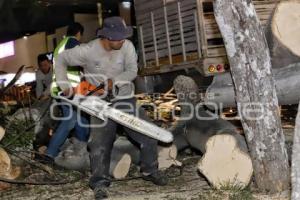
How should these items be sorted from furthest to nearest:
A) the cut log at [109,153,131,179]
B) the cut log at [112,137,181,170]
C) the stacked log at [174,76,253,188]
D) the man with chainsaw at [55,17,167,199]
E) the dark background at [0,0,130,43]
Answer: the dark background at [0,0,130,43]
the cut log at [112,137,181,170]
the cut log at [109,153,131,179]
the man with chainsaw at [55,17,167,199]
the stacked log at [174,76,253,188]

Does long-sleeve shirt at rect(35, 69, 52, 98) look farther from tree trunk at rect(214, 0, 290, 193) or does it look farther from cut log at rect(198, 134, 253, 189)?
tree trunk at rect(214, 0, 290, 193)

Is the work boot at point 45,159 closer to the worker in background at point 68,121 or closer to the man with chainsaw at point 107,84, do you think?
the worker in background at point 68,121

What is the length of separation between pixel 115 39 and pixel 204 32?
3342mm

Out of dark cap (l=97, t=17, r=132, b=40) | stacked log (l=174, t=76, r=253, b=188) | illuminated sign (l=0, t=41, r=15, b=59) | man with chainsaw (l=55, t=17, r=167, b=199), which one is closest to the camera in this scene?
stacked log (l=174, t=76, r=253, b=188)

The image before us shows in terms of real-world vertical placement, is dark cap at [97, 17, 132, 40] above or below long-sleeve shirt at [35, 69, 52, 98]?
above

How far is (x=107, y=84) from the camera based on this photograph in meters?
5.43

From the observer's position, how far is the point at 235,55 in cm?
466

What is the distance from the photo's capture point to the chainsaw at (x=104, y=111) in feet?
17.7

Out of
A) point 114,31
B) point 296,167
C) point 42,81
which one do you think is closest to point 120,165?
point 114,31

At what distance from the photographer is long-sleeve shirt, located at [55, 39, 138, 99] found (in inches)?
214

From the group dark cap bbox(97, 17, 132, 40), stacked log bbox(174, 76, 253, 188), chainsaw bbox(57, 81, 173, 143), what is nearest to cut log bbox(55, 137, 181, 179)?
chainsaw bbox(57, 81, 173, 143)

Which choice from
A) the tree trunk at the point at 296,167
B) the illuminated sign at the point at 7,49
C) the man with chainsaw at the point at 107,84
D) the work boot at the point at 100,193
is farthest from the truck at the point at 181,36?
the illuminated sign at the point at 7,49

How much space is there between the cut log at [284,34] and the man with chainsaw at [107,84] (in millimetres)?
1658

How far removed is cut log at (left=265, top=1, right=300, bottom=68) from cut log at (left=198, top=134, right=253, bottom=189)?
3.97 feet
